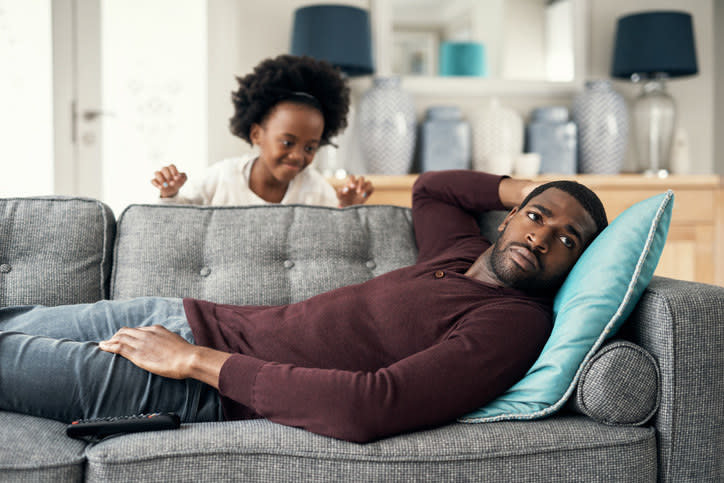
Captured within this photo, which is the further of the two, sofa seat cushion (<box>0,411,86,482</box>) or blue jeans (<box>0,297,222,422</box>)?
blue jeans (<box>0,297,222,422</box>)

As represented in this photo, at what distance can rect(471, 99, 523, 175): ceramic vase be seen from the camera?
11.0ft

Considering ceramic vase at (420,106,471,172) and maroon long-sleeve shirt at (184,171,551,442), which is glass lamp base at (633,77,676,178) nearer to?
ceramic vase at (420,106,471,172)

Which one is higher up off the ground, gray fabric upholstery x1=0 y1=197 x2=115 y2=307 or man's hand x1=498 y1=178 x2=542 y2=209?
man's hand x1=498 y1=178 x2=542 y2=209

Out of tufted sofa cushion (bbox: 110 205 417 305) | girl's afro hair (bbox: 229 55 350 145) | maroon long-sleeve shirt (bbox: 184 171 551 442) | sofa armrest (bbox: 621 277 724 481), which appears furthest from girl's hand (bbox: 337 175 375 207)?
sofa armrest (bbox: 621 277 724 481)

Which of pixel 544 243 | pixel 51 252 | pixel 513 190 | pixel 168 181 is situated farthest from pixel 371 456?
pixel 168 181

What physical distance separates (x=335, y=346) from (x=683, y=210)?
8.27ft

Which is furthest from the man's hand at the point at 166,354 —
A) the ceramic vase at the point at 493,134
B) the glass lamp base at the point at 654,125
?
the glass lamp base at the point at 654,125

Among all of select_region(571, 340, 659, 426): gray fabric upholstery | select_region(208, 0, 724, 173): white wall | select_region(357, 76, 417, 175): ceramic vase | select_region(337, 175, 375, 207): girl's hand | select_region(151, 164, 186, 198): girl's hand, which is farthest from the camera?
select_region(208, 0, 724, 173): white wall

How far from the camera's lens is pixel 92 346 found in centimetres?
133

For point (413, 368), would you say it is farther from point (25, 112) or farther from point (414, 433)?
point (25, 112)

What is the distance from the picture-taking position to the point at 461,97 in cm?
358

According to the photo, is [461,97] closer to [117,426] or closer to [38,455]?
[117,426]

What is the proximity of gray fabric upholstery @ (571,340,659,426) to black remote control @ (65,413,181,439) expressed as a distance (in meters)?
0.74

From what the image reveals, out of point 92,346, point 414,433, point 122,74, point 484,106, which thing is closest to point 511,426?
point 414,433
